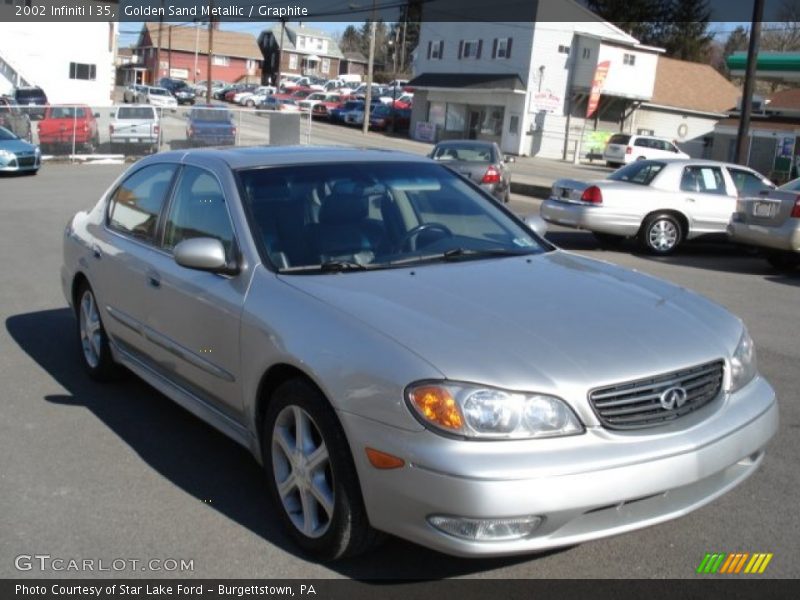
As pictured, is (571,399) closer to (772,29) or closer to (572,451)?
A: (572,451)

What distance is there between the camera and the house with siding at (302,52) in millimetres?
111000

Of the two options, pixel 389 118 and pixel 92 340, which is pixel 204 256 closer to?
pixel 92 340

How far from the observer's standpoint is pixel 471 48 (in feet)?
179

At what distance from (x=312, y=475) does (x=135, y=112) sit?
28.5 meters

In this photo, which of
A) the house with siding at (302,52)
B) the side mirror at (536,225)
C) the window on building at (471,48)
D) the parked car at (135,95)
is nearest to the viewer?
the side mirror at (536,225)

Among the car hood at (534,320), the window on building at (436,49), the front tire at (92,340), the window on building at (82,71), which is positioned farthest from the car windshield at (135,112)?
the window on building at (436,49)

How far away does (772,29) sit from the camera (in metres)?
68.2

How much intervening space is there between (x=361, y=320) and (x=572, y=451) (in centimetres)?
97

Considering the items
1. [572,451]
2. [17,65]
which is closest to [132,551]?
[572,451]

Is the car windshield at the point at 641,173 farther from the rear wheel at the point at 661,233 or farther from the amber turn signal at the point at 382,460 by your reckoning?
the amber turn signal at the point at 382,460

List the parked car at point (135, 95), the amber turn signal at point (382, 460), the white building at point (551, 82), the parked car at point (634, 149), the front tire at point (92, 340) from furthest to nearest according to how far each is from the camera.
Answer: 1. the parked car at point (135, 95)
2. the white building at point (551, 82)
3. the parked car at point (634, 149)
4. the front tire at point (92, 340)
5. the amber turn signal at point (382, 460)

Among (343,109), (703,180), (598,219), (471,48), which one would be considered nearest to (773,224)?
(703,180)

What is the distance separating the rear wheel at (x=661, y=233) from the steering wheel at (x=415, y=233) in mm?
9621

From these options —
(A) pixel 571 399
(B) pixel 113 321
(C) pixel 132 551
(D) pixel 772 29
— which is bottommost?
(C) pixel 132 551
